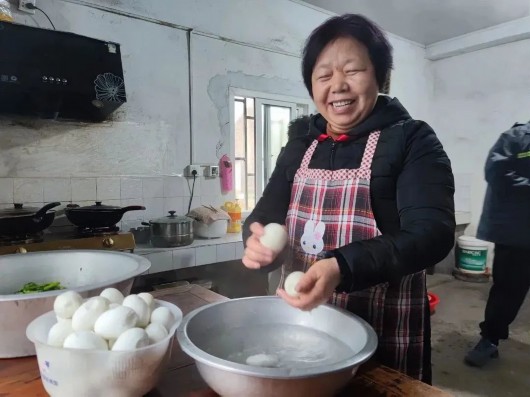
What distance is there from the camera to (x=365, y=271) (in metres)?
0.75

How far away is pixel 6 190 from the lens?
2250 mm

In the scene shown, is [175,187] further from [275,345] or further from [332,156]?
[275,345]

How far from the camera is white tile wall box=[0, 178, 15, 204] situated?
2.24 meters

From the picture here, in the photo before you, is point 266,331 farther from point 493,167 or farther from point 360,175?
point 493,167

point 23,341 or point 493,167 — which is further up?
point 493,167

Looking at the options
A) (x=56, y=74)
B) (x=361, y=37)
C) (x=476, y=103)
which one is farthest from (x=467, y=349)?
A: (x=56, y=74)

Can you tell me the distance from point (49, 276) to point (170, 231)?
52.8 inches

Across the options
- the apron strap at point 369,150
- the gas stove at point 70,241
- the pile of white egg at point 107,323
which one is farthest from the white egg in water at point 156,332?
the gas stove at point 70,241

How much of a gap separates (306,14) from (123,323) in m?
3.62

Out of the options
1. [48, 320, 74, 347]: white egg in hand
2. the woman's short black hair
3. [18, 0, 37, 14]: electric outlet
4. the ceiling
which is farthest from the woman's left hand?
the ceiling

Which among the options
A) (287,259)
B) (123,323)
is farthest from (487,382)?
(123,323)

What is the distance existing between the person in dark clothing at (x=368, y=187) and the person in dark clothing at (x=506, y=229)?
1.78 meters

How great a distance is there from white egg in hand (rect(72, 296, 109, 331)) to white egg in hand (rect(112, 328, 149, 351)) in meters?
0.07

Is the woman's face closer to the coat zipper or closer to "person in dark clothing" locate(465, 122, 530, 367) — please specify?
the coat zipper
